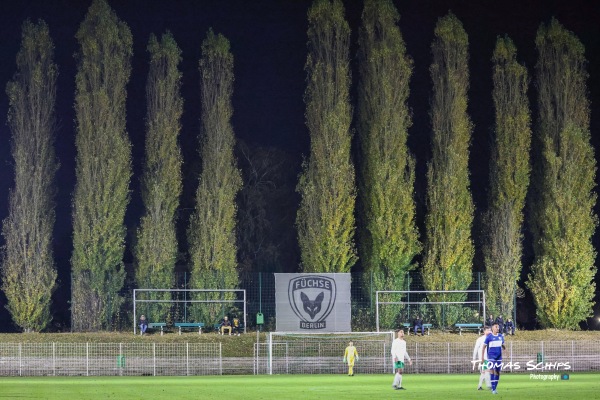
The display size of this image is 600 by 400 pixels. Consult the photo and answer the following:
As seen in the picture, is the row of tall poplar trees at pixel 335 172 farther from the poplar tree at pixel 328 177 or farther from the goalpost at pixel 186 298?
the goalpost at pixel 186 298

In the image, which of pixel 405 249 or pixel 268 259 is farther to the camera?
pixel 268 259

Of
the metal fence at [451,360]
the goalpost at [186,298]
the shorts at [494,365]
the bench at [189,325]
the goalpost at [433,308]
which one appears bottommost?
the metal fence at [451,360]

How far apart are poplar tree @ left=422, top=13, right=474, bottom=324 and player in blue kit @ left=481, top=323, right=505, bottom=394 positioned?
2797 cm

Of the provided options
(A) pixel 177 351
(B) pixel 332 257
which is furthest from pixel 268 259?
(A) pixel 177 351

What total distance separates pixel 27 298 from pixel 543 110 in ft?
92.6

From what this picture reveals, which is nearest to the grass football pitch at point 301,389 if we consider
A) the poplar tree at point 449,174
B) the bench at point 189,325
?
the bench at point 189,325

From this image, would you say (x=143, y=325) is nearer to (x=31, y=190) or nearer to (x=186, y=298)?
(x=186, y=298)

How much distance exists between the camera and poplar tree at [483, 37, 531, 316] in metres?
62.4

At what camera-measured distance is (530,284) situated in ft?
204

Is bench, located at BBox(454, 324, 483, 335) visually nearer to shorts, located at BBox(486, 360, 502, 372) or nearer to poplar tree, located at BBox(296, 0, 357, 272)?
poplar tree, located at BBox(296, 0, 357, 272)

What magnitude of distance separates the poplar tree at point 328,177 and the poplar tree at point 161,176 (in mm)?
6687

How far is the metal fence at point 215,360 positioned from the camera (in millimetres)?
49500

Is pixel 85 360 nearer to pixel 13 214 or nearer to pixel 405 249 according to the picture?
pixel 13 214

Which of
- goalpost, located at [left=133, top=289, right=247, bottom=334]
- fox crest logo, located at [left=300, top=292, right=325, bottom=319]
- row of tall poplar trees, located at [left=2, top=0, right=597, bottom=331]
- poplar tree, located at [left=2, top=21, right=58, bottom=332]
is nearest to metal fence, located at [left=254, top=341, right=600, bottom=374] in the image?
fox crest logo, located at [left=300, top=292, right=325, bottom=319]
